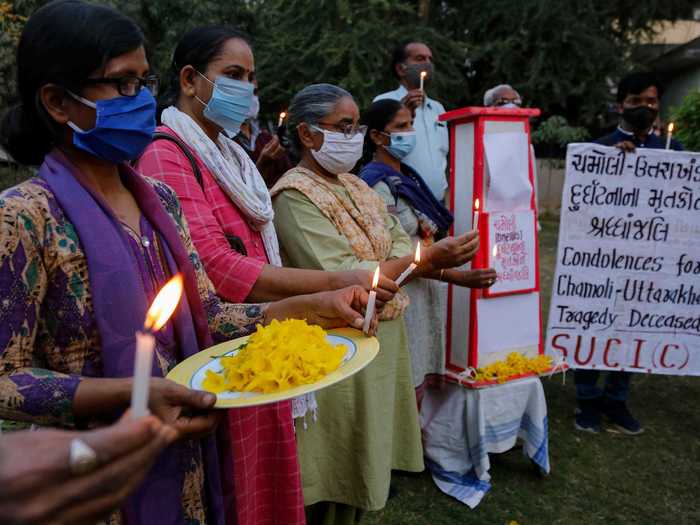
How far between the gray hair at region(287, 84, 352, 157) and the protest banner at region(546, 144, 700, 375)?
75.7 inches

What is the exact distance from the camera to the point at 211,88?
88.7 inches

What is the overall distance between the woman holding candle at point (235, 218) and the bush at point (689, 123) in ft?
19.0

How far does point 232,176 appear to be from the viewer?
2170 mm

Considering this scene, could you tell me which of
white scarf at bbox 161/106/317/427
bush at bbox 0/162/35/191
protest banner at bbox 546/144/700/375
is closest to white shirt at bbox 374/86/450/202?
protest banner at bbox 546/144/700/375

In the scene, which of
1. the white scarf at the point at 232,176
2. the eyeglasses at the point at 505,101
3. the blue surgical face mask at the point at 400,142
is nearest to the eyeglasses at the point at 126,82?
the white scarf at the point at 232,176

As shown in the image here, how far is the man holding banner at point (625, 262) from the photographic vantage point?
3.98 meters

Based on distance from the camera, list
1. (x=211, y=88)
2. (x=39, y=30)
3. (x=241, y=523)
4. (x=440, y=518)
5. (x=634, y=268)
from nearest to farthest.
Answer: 1. (x=39, y=30)
2. (x=241, y=523)
3. (x=211, y=88)
4. (x=440, y=518)
5. (x=634, y=268)

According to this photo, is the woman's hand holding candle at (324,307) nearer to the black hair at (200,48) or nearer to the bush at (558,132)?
the black hair at (200,48)

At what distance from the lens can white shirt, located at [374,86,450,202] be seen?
171 inches

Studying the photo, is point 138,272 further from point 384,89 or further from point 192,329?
point 384,89

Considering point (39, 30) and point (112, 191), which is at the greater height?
point (39, 30)

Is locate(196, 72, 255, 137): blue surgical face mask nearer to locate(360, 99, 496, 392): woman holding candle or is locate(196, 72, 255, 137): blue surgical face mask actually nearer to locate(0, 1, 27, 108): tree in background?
locate(360, 99, 496, 392): woman holding candle

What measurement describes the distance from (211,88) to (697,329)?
3799 millimetres

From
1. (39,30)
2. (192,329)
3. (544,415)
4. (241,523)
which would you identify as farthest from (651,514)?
(39,30)
